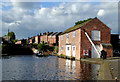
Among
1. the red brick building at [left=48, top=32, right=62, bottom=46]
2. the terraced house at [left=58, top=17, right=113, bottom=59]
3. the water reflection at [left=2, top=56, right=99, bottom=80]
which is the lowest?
the water reflection at [left=2, top=56, right=99, bottom=80]

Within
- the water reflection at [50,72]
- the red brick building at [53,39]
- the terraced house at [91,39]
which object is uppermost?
the red brick building at [53,39]

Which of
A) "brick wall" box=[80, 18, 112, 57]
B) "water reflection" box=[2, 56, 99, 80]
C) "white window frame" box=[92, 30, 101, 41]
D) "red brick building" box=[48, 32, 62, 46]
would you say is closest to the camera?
"water reflection" box=[2, 56, 99, 80]

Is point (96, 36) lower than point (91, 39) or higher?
higher

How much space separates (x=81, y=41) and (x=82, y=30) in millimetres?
2437

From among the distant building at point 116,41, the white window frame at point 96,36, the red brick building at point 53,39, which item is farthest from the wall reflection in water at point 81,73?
the red brick building at point 53,39

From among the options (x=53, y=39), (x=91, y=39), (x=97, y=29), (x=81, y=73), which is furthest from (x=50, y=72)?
(x=53, y=39)

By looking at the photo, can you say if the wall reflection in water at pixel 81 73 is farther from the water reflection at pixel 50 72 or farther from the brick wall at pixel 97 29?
the brick wall at pixel 97 29

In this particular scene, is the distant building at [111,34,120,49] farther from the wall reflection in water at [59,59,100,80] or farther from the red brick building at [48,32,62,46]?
the red brick building at [48,32,62,46]

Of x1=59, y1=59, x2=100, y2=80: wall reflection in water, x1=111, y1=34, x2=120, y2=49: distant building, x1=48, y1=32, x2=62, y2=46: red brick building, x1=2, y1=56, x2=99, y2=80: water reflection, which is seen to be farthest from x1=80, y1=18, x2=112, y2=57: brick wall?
x1=48, y1=32, x2=62, y2=46: red brick building

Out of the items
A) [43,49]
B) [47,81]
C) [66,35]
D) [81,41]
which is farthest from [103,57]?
[43,49]

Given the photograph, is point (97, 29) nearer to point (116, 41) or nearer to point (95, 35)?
point (95, 35)

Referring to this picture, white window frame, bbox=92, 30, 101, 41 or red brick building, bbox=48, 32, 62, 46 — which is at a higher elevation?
red brick building, bbox=48, 32, 62, 46

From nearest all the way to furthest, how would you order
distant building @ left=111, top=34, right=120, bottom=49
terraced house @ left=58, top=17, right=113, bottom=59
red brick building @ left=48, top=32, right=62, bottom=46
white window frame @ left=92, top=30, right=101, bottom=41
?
terraced house @ left=58, top=17, right=113, bottom=59
white window frame @ left=92, top=30, right=101, bottom=41
distant building @ left=111, top=34, right=120, bottom=49
red brick building @ left=48, top=32, right=62, bottom=46

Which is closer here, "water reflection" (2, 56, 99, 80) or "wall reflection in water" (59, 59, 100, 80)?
"wall reflection in water" (59, 59, 100, 80)
